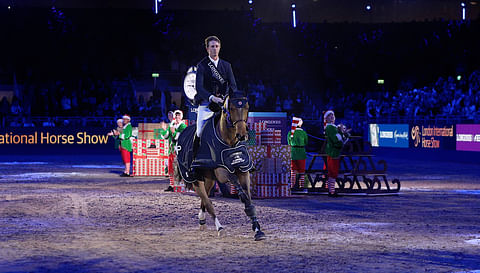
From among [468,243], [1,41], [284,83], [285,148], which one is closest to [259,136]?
[285,148]

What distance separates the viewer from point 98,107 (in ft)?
141

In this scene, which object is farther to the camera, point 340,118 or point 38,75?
point 38,75

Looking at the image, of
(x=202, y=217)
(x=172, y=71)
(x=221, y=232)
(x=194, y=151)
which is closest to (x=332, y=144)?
(x=202, y=217)

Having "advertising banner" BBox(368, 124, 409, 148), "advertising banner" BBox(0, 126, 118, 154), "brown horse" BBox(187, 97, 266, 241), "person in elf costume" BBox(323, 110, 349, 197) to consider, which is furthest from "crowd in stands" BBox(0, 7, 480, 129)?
"brown horse" BBox(187, 97, 266, 241)

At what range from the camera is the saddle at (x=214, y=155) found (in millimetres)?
9875

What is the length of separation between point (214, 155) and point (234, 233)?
1.39 meters

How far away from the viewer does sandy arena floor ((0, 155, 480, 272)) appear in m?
8.10

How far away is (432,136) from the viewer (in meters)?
33.1

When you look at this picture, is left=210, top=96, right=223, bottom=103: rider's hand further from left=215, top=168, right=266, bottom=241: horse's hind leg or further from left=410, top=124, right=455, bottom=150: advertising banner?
left=410, top=124, right=455, bottom=150: advertising banner

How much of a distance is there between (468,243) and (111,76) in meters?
38.9

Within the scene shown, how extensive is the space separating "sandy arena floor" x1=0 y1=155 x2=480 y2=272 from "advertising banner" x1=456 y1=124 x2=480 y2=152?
1150 centimetres

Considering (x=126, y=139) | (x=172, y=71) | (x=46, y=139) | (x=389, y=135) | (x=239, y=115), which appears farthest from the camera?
(x=172, y=71)

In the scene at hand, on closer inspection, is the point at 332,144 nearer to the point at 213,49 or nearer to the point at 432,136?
the point at 213,49

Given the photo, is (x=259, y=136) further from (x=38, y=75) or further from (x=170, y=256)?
(x=38, y=75)
